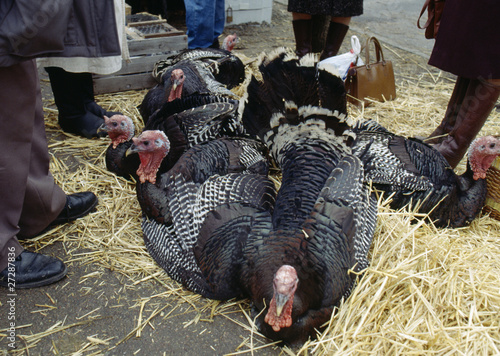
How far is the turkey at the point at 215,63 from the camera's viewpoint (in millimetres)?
4543

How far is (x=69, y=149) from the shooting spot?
3.73 metres

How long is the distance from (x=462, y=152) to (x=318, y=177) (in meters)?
1.70

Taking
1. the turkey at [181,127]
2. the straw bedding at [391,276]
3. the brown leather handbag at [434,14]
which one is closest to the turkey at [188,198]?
the straw bedding at [391,276]

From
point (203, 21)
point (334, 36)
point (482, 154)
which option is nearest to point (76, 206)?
point (482, 154)

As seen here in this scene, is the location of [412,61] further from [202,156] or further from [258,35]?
[202,156]

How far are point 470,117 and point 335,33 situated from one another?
2.04 m

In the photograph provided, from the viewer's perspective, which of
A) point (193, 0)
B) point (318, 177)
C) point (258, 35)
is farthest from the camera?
point (258, 35)

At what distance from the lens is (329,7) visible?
4.43m

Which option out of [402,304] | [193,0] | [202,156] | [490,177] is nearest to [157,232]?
[202,156]

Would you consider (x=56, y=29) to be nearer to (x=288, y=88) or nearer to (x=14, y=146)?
(x=14, y=146)

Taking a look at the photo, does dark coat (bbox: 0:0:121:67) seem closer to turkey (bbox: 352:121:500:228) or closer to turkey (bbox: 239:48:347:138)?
turkey (bbox: 239:48:347:138)

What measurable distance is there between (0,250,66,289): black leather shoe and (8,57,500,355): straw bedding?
0.20 metres

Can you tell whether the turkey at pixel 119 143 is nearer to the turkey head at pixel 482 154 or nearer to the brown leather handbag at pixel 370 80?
the brown leather handbag at pixel 370 80

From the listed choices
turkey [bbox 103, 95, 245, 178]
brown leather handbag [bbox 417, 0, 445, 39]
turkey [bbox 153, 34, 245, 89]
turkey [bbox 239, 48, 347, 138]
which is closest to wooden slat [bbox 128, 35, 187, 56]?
turkey [bbox 153, 34, 245, 89]
